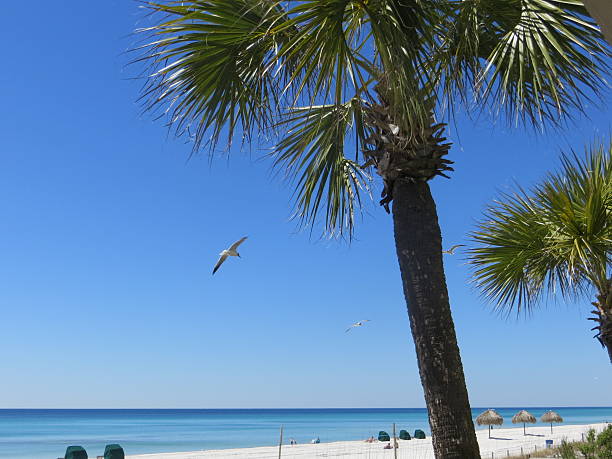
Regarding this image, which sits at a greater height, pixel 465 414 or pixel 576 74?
pixel 576 74

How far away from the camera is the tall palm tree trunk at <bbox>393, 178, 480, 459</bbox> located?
154 inches

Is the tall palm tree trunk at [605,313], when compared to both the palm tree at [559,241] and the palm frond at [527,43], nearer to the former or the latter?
the palm tree at [559,241]

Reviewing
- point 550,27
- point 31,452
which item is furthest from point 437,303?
point 31,452

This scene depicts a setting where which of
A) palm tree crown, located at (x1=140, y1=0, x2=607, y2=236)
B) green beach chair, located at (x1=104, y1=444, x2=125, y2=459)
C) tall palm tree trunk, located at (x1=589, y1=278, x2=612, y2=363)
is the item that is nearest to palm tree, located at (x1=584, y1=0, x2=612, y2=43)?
palm tree crown, located at (x1=140, y1=0, x2=607, y2=236)

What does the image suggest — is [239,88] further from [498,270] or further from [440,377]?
[498,270]

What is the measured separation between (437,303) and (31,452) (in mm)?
45379

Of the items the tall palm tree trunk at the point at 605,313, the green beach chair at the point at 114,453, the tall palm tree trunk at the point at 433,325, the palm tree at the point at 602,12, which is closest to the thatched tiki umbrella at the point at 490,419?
the green beach chair at the point at 114,453

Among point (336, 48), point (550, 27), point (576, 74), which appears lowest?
point (336, 48)

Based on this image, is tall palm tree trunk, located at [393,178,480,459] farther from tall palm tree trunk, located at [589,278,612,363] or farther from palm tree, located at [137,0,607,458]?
tall palm tree trunk, located at [589,278,612,363]

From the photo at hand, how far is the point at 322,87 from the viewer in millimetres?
3414

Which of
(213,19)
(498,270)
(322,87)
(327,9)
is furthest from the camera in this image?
(498,270)

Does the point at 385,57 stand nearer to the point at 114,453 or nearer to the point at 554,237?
the point at 554,237

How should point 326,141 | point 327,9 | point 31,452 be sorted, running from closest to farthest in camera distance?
point 327,9, point 326,141, point 31,452

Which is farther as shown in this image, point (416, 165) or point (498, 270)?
point (498, 270)
